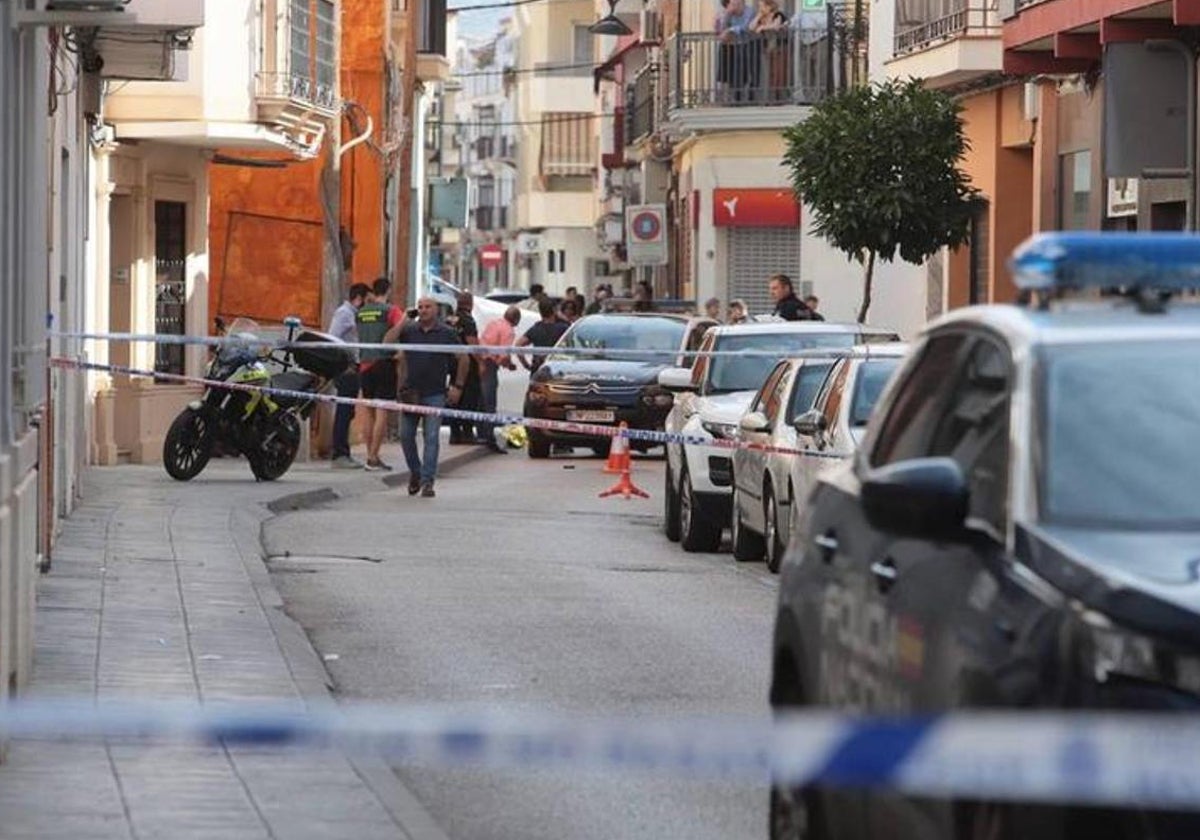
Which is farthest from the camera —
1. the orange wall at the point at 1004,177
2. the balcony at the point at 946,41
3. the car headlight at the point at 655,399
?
the car headlight at the point at 655,399

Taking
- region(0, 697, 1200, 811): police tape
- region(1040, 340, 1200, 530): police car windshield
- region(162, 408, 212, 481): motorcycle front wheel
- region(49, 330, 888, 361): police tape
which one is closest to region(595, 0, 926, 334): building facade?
region(162, 408, 212, 481): motorcycle front wheel

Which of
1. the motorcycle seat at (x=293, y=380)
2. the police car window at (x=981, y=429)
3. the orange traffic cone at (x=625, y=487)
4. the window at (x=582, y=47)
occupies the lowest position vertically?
the orange traffic cone at (x=625, y=487)

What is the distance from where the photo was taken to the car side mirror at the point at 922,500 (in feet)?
21.5

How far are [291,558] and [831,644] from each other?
519 inches

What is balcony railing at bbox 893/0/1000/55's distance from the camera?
109 feet

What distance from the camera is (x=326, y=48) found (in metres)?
35.8

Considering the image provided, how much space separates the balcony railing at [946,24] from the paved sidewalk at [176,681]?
12586 millimetres

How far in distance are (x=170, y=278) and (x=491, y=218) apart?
10140 cm

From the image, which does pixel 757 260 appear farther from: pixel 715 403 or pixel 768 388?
pixel 768 388

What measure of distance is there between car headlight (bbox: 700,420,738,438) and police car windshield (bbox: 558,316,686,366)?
13628mm

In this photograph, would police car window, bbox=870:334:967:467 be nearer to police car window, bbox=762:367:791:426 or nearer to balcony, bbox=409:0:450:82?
police car window, bbox=762:367:791:426

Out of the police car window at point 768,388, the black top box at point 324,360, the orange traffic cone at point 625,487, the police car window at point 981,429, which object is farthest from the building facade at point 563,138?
the police car window at point 981,429

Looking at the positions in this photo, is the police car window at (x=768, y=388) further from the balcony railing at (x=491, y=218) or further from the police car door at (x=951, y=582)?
the balcony railing at (x=491, y=218)

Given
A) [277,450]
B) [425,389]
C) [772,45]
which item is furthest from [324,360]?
[772,45]
